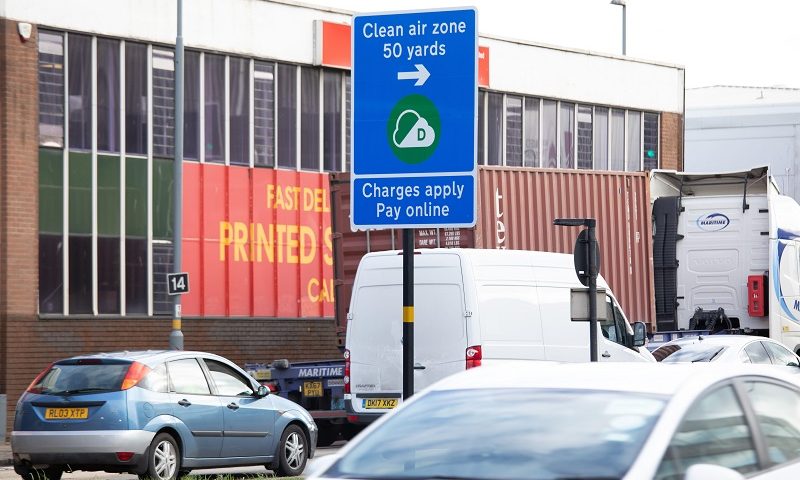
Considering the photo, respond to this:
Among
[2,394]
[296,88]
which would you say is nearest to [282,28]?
[296,88]

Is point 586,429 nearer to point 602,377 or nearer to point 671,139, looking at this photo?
point 602,377

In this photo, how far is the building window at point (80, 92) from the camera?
88.0ft

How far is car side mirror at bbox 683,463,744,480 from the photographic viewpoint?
5.39m

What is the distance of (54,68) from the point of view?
87.0 ft

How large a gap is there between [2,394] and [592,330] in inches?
504

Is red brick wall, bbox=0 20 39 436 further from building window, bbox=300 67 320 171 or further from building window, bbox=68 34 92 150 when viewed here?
building window, bbox=300 67 320 171

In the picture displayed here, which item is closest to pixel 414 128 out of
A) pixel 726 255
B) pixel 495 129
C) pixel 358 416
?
pixel 358 416

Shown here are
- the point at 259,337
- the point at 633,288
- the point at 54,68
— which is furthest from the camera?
the point at 259,337

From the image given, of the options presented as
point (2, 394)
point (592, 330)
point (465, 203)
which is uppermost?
point (465, 203)

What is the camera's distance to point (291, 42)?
3012 cm

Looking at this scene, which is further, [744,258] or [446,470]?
[744,258]

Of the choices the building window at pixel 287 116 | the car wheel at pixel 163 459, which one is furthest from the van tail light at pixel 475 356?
the building window at pixel 287 116

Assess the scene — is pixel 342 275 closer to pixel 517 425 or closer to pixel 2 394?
pixel 2 394

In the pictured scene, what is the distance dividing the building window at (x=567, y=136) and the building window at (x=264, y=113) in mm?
8257
